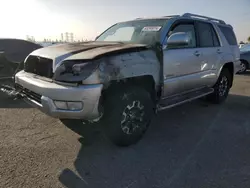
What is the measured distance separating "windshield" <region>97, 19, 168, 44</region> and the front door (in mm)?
272

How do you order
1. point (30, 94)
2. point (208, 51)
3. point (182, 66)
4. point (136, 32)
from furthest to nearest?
point (208, 51), point (136, 32), point (182, 66), point (30, 94)

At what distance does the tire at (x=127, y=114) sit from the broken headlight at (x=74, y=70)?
1.55ft

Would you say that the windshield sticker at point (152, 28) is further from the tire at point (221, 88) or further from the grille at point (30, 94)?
Answer: the tire at point (221, 88)

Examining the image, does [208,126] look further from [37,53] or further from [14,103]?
[14,103]

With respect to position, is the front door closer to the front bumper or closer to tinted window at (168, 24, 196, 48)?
tinted window at (168, 24, 196, 48)

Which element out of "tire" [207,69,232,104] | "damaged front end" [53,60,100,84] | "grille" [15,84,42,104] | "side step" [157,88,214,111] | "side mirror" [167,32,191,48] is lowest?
"tire" [207,69,232,104]

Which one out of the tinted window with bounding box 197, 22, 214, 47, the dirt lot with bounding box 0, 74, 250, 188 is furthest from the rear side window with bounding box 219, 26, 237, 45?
the dirt lot with bounding box 0, 74, 250, 188

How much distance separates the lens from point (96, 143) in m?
3.59

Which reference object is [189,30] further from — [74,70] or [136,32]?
[74,70]

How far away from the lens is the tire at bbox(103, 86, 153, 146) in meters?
3.13

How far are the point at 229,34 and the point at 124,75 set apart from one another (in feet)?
14.1

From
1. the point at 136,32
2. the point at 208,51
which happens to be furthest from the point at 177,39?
the point at 208,51

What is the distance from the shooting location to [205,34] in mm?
5094

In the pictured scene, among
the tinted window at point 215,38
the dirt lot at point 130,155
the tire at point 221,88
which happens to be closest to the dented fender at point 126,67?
the dirt lot at point 130,155
